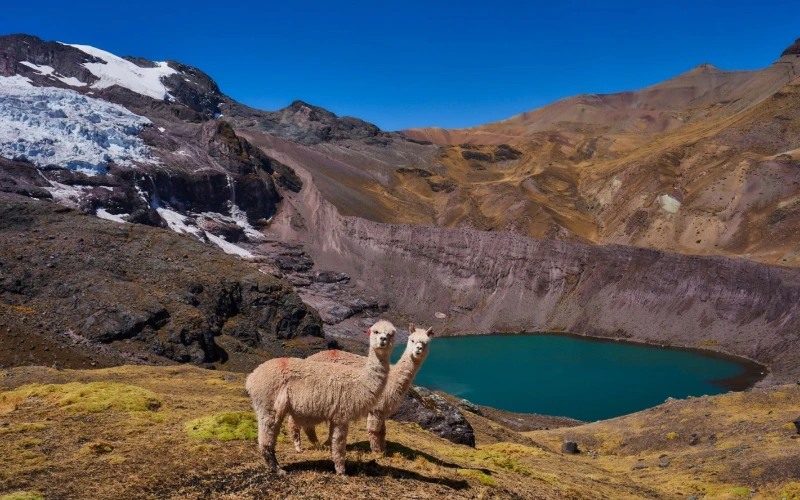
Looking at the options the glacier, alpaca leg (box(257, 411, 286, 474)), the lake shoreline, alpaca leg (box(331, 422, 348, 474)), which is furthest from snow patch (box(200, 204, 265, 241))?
alpaca leg (box(331, 422, 348, 474))

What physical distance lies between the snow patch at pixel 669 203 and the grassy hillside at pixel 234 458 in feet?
349

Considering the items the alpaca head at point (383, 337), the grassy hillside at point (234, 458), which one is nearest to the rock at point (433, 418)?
the grassy hillside at point (234, 458)

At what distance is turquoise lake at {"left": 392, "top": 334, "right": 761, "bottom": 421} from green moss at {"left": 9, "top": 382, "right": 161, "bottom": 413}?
53558 mm

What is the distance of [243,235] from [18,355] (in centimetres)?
8936

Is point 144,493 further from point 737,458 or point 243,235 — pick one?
point 243,235

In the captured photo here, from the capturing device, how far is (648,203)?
135 meters

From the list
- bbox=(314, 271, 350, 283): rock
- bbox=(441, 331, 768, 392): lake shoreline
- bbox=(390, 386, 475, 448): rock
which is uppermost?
bbox=(314, 271, 350, 283): rock

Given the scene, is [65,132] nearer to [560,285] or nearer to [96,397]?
[560,285]

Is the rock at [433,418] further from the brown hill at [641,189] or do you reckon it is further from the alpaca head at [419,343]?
the brown hill at [641,189]

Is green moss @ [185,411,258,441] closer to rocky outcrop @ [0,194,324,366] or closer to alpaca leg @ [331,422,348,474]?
alpaca leg @ [331,422,348,474]

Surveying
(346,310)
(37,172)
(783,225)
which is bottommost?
(346,310)

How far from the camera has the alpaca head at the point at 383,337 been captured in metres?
11.9

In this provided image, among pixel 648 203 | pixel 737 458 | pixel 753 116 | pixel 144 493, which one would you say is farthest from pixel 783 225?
pixel 144 493

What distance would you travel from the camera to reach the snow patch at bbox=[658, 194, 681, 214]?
129875 mm
